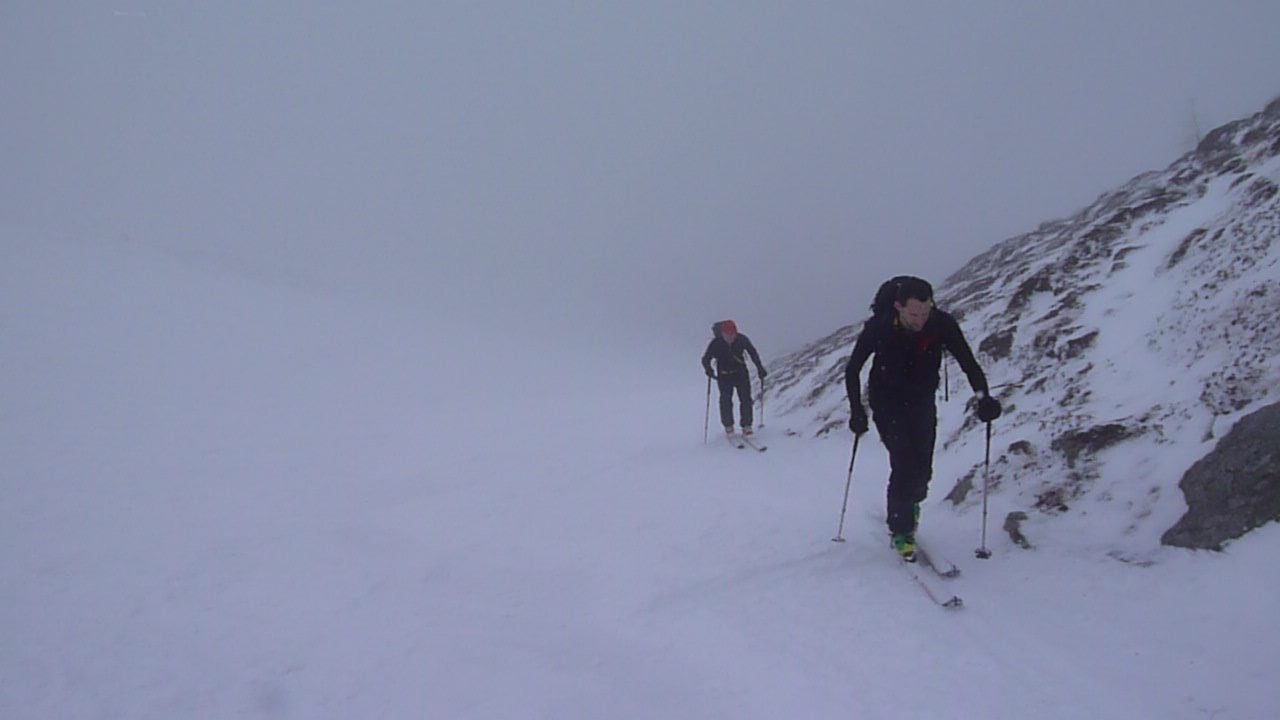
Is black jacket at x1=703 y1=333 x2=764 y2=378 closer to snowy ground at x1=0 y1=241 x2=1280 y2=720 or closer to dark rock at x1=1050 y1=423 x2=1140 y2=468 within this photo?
snowy ground at x1=0 y1=241 x2=1280 y2=720

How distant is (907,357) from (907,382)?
0.23 m

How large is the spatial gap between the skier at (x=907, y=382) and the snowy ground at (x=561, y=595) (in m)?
0.78

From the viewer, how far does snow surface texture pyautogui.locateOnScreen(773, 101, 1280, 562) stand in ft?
19.9

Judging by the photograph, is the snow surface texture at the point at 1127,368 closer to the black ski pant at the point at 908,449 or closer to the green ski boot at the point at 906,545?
the black ski pant at the point at 908,449

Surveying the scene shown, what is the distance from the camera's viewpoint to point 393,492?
12648 millimetres

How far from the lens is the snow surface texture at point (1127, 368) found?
6.06 meters

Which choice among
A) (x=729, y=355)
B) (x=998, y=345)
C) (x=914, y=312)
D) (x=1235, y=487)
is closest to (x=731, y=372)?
(x=729, y=355)

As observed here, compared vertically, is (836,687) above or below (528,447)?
above

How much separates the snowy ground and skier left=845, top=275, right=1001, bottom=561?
30.9 inches

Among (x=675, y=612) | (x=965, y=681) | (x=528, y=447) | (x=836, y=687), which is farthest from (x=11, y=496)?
(x=965, y=681)

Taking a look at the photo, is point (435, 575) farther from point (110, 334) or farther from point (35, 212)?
point (35, 212)

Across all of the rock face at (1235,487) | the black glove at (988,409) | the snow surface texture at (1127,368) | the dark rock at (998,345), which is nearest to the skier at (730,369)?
the snow surface texture at (1127,368)

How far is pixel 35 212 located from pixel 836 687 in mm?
A: 91064

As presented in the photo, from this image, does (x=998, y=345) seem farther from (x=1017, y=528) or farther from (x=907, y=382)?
(x=907, y=382)
